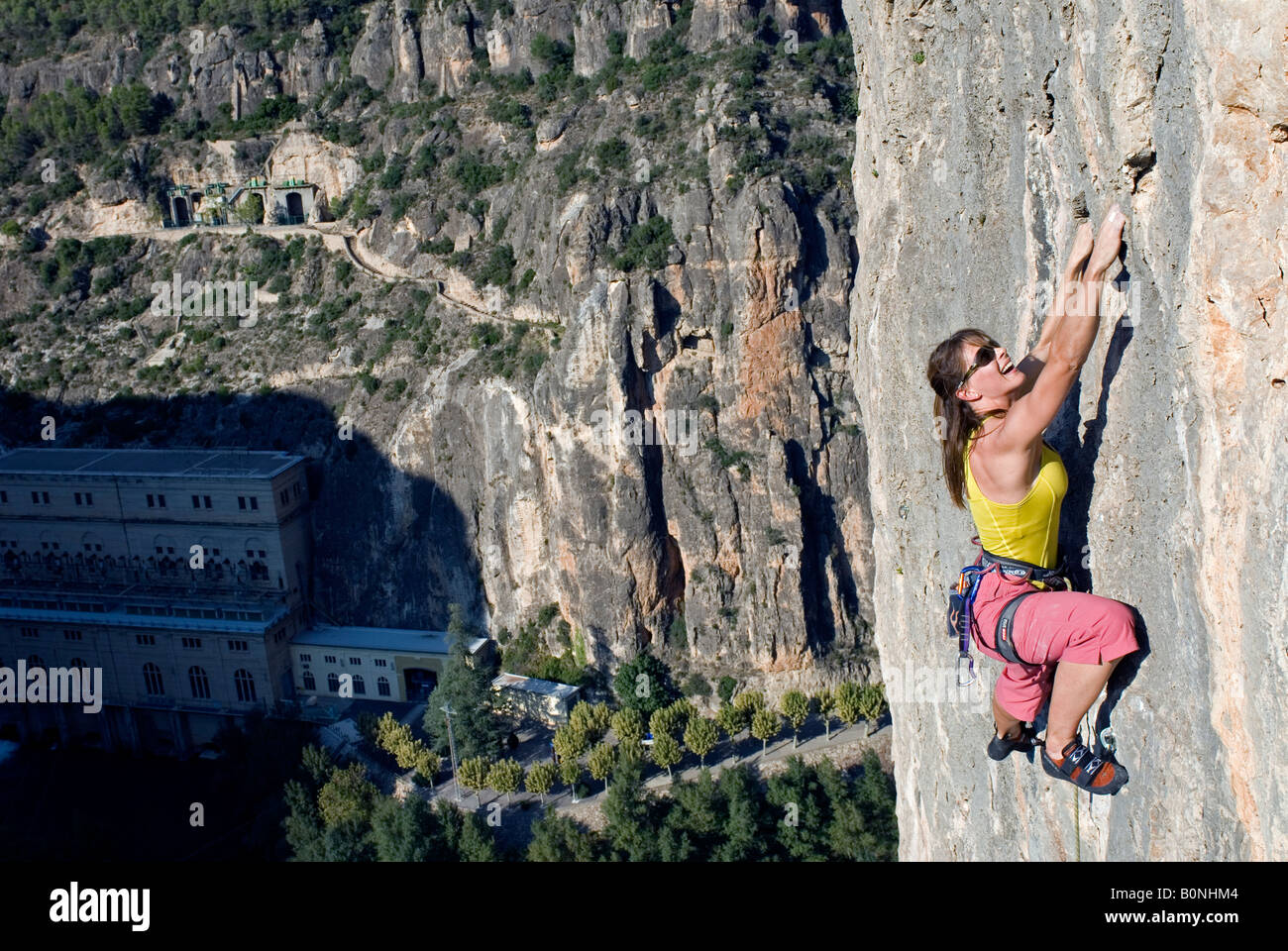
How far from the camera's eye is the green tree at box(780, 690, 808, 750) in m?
30.4

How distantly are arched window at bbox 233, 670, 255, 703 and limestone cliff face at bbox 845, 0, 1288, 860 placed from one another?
100ft

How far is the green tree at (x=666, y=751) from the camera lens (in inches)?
1128

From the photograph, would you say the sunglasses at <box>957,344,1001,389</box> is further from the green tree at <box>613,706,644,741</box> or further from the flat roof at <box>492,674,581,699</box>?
the flat roof at <box>492,674,581,699</box>

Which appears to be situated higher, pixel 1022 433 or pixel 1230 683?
pixel 1022 433

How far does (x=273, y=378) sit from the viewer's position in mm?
39938

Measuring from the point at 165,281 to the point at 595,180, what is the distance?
2055 cm

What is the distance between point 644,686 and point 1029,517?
92.8ft

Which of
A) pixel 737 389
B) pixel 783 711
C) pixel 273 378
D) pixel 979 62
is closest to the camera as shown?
pixel 979 62

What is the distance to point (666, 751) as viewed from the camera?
1128 inches

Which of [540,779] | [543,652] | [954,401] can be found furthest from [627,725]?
[954,401]

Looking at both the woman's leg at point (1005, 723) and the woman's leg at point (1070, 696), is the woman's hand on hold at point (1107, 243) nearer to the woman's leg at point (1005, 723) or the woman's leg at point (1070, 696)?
the woman's leg at point (1070, 696)

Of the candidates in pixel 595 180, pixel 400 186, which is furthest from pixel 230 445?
pixel 595 180
